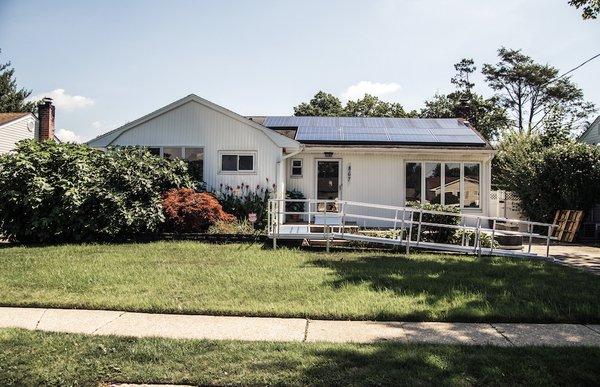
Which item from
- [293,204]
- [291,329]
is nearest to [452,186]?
[293,204]

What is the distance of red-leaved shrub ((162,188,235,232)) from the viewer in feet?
43.3

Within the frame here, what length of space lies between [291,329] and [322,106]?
46062 mm

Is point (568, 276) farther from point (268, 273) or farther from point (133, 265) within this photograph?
point (133, 265)

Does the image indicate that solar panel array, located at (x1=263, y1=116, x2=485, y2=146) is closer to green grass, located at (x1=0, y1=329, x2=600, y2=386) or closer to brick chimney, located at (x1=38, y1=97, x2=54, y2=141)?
green grass, located at (x1=0, y1=329, x2=600, y2=386)

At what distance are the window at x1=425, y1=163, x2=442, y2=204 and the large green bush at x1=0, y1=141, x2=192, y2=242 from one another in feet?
32.6

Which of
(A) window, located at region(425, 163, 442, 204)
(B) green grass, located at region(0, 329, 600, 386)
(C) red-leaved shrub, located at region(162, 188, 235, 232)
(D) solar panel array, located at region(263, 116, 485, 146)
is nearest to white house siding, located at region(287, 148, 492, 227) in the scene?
(A) window, located at region(425, 163, 442, 204)

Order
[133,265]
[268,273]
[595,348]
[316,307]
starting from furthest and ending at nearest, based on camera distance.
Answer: [133,265] < [268,273] < [316,307] < [595,348]

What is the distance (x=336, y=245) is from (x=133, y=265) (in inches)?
215

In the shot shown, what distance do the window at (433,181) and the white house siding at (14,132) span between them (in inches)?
887

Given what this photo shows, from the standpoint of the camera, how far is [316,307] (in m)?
6.66

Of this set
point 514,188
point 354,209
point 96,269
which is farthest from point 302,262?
point 514,188

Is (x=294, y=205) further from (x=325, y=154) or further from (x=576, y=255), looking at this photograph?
(x=576, y=255)

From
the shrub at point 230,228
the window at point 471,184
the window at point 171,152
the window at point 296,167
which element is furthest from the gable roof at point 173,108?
the window at point 471,184

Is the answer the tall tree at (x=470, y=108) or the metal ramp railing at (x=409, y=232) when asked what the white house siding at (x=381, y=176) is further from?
the tall tree at (x=470, y=108)
